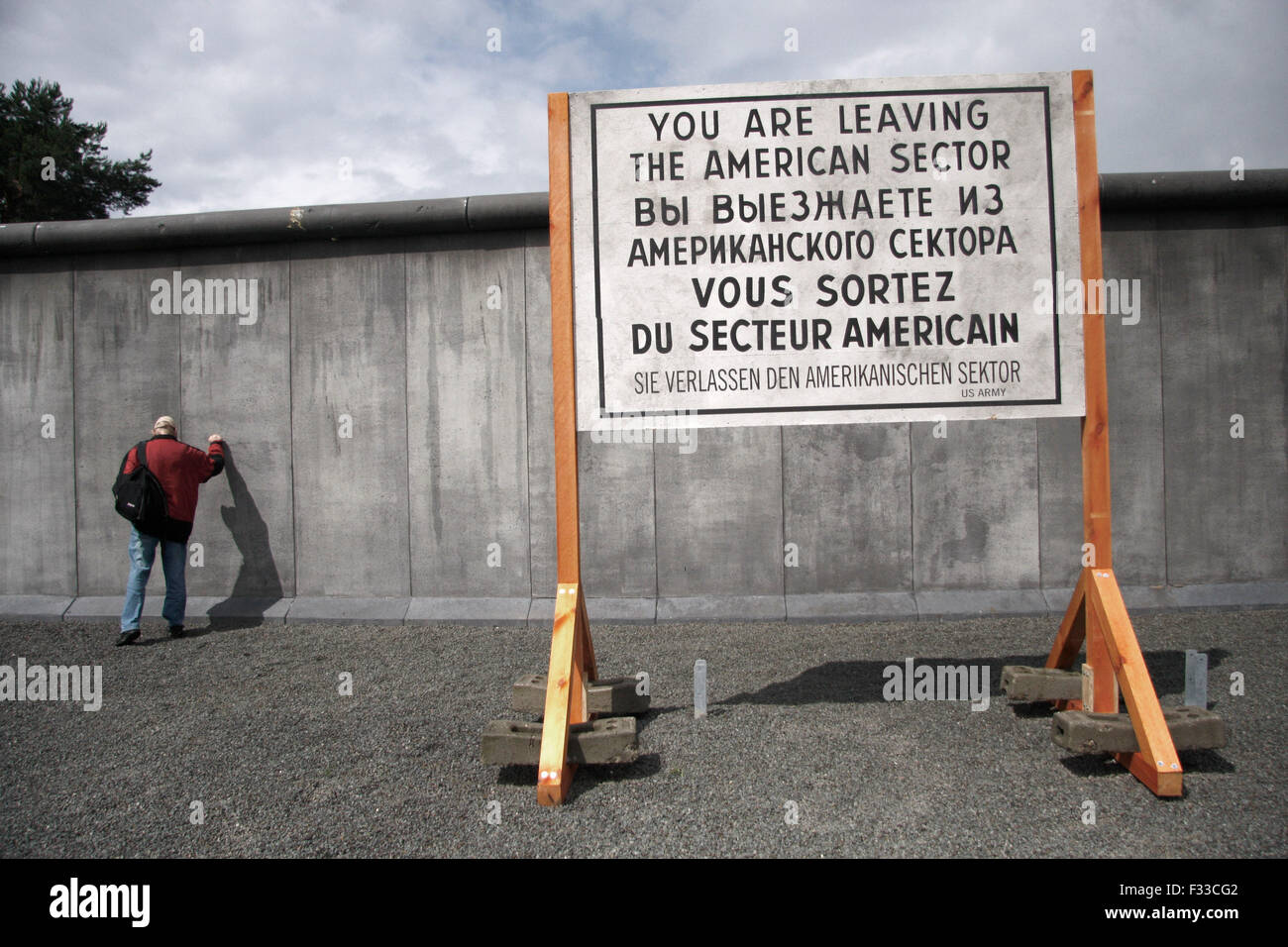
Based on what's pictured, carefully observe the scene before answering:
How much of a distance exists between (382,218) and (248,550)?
3375 millimetres

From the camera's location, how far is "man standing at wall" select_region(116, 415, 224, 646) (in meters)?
6.90

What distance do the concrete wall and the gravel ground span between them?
1.13 meters

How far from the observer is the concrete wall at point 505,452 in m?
7.23

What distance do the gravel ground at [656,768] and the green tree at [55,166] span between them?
112 ft

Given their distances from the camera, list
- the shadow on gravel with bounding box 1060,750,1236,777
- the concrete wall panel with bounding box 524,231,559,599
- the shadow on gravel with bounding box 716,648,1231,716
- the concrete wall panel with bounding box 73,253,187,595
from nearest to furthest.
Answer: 1. the shadow on gravel with bounding box 1060,750,1236,777
2. the shadow on gravel with bounding box 716,648,1231,716
3. the concrete wall panel with bounding box 524,231,559,599
4. the concrete wall panel with bounding box 73,253,187,595

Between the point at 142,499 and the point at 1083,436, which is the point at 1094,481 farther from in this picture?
the point at 142,499

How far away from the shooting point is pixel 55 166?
3180 centimetres

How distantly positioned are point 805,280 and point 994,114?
129 centimetres

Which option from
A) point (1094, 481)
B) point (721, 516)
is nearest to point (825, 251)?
point (1094, 481)

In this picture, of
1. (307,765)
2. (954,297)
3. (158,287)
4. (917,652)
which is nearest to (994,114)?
(954,297)

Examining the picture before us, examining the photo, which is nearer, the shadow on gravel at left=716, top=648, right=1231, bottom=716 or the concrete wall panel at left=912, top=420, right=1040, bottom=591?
the shadow on gravel at left=716, top=648, right=1231, bottom=716

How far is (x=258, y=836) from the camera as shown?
11.0 ft

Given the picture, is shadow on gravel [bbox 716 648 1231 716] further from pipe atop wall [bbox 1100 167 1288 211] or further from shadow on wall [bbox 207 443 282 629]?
shadow on wall [bbox 207 443 282 629]

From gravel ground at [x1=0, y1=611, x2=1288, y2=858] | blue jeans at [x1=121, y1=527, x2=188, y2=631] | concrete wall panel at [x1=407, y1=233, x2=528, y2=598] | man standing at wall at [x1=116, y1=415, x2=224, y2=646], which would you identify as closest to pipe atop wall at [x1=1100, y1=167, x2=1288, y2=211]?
gravel ground at [x1=0, y1=611, x2=1288, y2=858]
